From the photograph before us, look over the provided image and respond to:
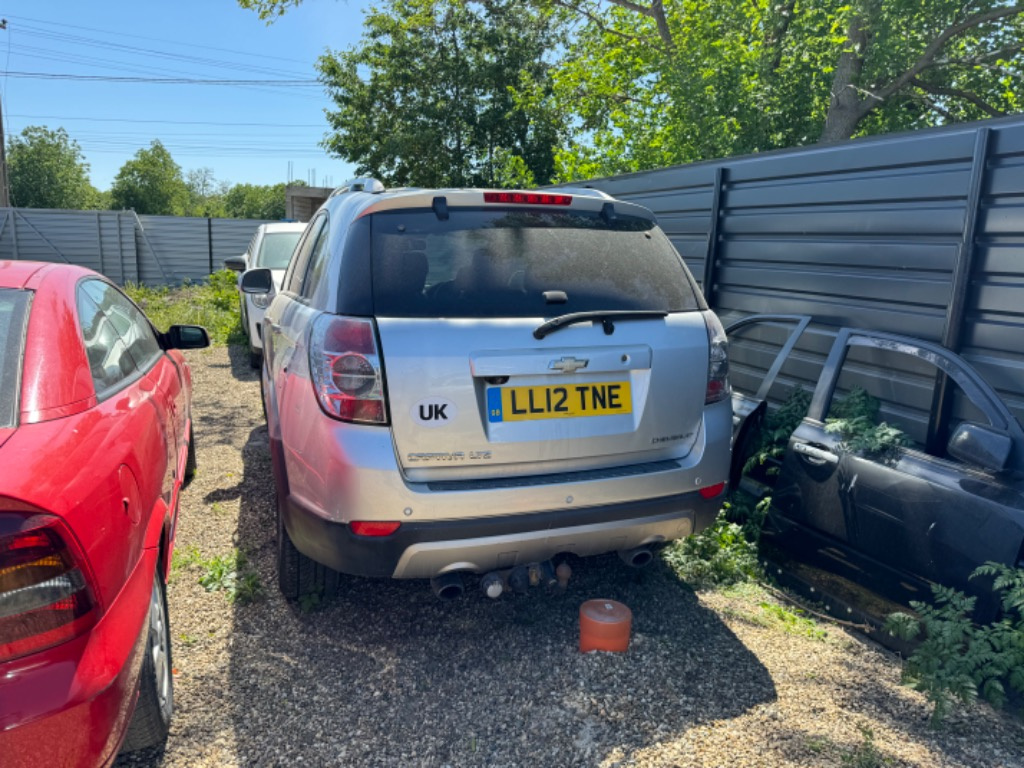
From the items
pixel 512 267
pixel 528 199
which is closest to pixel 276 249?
pixel 528 199

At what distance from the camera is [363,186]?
3531mm

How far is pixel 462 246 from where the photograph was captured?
8.99ft

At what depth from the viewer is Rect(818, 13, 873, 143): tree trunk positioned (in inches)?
399

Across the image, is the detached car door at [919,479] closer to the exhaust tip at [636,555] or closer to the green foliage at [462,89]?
the exhaust tip at [636,555]

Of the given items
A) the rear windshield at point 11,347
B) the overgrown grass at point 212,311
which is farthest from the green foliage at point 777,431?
the overgrown grass at point 212,311

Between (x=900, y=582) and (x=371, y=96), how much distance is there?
22547mm

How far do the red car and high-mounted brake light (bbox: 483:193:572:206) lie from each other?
61.3 inches

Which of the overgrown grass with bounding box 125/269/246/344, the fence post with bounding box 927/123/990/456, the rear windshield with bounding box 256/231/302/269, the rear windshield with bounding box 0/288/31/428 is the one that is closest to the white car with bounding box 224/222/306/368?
the rear windshield with bounding box 256/231/302/269

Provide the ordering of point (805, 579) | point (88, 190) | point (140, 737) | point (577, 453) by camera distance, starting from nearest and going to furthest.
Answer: point (140, 737) → point (577, 453) → point (805, 579) → point (88, 190)

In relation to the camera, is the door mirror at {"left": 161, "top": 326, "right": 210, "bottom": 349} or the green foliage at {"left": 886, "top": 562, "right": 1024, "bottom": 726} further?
the door mirror at {"left": 161, "top": 326, "right": 210, "bottom": 349}

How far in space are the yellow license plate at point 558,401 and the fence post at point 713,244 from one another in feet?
Answer: 12.0

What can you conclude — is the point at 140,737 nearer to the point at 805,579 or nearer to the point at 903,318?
the point at 805,579

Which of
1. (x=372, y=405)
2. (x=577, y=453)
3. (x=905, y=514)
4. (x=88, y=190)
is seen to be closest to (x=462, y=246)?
(x=372, y=405)

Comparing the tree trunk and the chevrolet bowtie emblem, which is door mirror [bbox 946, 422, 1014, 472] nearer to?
the chevrolet bowtie emblem
